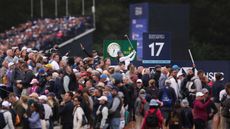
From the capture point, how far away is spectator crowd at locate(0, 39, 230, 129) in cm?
3034

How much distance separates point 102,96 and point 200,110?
3.41 m

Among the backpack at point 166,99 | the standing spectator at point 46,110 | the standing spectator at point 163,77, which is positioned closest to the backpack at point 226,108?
the backpack at point 166,99

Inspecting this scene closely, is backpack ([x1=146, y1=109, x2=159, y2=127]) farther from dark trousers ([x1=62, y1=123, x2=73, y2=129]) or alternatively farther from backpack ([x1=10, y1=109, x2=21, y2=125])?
backpack ([x1=10, y1=109, x2=21, y2=125])

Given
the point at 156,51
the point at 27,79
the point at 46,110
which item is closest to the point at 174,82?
the point at 156,51

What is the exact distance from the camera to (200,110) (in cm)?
3362

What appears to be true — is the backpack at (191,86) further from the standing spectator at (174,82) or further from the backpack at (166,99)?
the backpack at (166,99)

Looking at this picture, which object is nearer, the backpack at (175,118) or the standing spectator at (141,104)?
the backpack at (175,118)

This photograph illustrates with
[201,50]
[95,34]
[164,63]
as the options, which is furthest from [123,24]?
[164,63]

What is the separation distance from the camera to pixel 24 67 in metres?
34.7

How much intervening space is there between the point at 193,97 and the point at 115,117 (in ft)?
12.0

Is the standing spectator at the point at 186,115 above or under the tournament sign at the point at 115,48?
under

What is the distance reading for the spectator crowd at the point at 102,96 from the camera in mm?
30344

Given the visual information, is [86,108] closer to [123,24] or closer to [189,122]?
[189,122]

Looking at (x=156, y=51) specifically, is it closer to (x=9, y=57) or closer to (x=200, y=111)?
(x=9, y=57)
